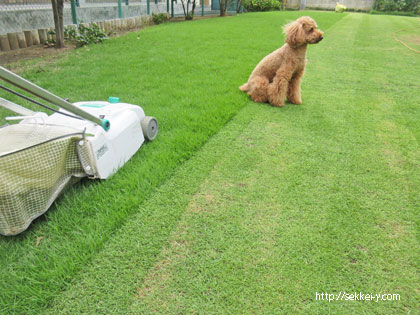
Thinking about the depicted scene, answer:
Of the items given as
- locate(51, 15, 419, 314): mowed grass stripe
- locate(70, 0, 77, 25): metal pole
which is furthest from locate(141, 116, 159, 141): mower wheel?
locate(70, 0, 77, 25): metal pole

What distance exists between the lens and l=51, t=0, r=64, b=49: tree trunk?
254 inches

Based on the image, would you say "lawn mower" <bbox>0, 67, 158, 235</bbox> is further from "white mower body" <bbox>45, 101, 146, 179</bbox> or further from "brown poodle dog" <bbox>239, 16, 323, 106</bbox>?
"brown poodle dog" <bbox>239, 16, 323, 106</bbox>

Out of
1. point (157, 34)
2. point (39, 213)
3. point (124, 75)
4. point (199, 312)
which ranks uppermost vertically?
point (157, 34)

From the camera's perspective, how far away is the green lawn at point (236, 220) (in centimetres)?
147

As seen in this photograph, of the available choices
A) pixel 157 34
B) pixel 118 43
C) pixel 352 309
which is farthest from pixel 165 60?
pixel 352 309

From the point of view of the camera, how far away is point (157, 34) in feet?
30.2

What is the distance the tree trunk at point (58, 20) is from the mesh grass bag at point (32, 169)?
5902 millimetres

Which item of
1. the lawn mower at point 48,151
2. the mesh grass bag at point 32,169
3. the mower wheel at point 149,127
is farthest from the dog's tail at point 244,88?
the mesh grass bag at point 32,169

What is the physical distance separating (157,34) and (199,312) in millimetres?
9283

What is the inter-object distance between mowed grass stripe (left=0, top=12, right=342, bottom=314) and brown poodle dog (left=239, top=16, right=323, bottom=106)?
0.32 m

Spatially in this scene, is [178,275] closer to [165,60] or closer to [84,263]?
[84,263]

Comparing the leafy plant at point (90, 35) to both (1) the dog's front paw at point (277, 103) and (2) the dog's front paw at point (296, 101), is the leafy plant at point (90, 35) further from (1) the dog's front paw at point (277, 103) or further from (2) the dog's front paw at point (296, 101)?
(2) the dog's front paw at point (296, 101)

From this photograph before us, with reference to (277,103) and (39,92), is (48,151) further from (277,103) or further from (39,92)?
(277,103)

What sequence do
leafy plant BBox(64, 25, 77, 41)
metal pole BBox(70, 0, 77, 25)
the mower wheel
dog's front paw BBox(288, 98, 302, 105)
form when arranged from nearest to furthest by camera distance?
1. the mower wheel
2. dog's front paw BBox(288, 98, 302, 105)
3. leafy plant BBox(64, 25, 77, 41)
4. metal pole BBox(70, 0, 77, 25)
